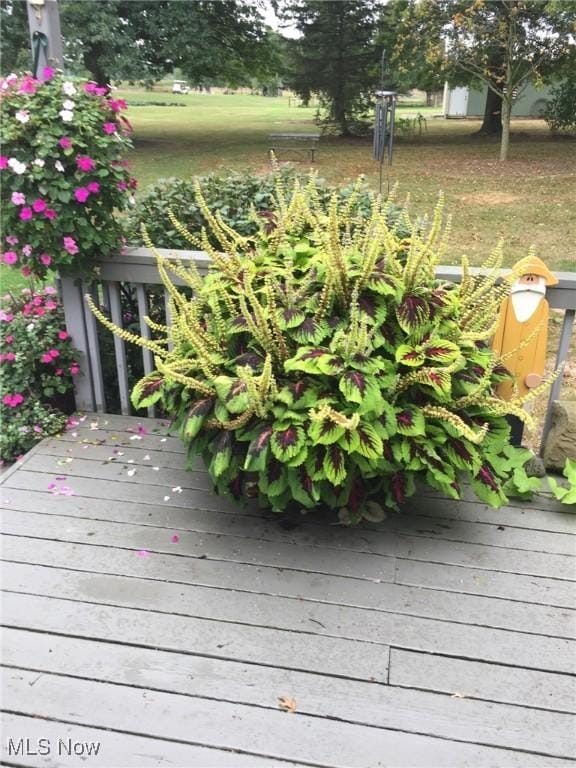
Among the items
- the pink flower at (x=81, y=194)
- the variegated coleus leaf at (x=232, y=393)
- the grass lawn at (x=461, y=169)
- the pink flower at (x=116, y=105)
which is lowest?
the grass lawn at (x=461, y=169)

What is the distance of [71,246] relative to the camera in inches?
113

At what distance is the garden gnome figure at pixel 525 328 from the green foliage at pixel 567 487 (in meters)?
0.23

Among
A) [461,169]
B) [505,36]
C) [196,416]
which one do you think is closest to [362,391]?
[196,416]

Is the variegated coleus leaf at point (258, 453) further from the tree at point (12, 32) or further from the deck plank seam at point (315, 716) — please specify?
the tree at point (12, 32)

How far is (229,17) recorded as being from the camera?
17.8 m

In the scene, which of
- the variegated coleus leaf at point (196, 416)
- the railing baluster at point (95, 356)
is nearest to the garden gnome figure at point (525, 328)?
the variegated coleus leaf at point (196, 416)

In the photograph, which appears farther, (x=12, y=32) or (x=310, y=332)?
(x=12, y=32)

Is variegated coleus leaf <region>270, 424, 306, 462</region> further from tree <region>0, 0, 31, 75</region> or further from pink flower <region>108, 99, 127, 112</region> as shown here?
tree <region>0, 0, 31, 75</region>

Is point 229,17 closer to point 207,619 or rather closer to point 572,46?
point 572,46

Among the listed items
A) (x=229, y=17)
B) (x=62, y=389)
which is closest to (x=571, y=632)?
(x=62, y=389)

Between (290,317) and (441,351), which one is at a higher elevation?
(290,317)

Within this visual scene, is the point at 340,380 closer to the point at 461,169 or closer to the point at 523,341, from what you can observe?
the point at 523,341

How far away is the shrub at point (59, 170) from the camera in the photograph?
2.73 m

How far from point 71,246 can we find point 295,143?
1498 centimetres
